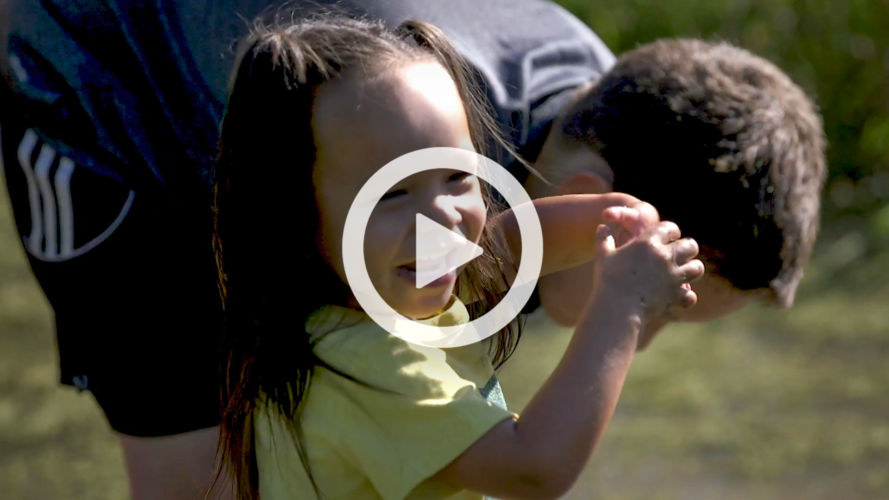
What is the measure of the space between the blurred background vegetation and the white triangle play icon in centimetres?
166

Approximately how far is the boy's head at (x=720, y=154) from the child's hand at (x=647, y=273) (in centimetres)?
64

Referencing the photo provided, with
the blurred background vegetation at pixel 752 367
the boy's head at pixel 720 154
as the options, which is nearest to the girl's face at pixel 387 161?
the boy's head at pixel 720 154

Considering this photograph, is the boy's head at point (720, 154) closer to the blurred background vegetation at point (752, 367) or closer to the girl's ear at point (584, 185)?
the girl's ear at point (584, 185)

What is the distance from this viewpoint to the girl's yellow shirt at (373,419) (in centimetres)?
138

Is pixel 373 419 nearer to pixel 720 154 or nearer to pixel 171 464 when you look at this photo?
pixel 171 464

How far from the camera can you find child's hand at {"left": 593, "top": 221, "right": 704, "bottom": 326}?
141 cm

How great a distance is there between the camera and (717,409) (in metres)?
3.38

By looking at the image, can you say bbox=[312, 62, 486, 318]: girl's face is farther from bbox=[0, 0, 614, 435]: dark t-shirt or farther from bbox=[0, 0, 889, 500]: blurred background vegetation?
bbox=[0, 0, 889, 500]: blurred background vegetation

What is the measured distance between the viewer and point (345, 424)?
143 cm

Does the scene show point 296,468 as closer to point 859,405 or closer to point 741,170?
point 741,170

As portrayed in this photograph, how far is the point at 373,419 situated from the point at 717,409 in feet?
6.97

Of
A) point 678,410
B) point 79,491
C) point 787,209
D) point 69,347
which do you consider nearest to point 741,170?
point 787,209

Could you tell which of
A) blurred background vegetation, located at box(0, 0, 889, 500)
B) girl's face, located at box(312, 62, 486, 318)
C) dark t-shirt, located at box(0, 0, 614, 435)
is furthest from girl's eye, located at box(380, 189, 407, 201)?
blurred background vegetation, located at box(0, 0, 889, 500)

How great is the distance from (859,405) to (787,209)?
141 cm
